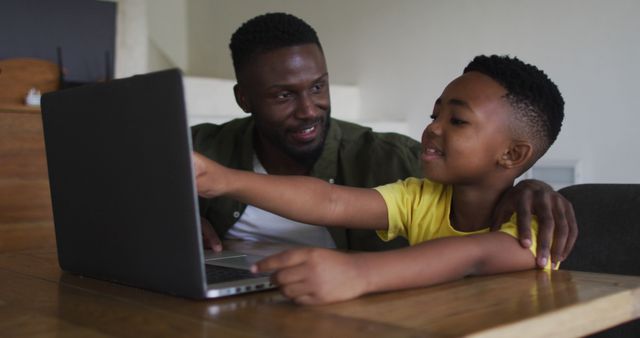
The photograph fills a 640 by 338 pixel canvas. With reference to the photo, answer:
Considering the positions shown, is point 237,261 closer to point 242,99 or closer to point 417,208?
point 417,208

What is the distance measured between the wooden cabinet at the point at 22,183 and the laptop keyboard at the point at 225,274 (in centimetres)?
210

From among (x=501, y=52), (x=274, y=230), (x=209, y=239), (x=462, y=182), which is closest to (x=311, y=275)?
(x=462, y=182)

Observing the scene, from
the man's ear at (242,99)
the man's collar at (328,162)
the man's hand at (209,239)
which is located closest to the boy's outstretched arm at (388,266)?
the man's hand at (209,239)

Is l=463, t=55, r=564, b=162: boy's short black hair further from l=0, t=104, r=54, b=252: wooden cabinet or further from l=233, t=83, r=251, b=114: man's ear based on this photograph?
l=0, t=104, r=54, b=252: wooden cabinet


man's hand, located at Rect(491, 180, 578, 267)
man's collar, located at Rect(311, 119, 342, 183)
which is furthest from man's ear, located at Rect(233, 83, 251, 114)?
man's hand, located at Rect(491, 180, 578, 267)

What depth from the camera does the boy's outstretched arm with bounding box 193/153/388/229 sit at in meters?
0.93

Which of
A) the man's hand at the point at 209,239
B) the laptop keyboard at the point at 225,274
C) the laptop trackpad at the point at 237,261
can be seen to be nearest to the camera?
the laptop keyboard at the point at 225,274

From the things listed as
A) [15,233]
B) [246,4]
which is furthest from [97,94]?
[246,4]

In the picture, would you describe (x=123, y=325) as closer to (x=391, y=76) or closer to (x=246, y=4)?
(x=391, y=76)

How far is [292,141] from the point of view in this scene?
167 cm

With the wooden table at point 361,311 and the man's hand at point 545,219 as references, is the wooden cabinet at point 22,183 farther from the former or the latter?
the man's hand at point 545,219

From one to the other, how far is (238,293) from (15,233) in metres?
2.29

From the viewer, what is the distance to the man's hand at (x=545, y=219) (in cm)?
96

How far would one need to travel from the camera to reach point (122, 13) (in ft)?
11.8
